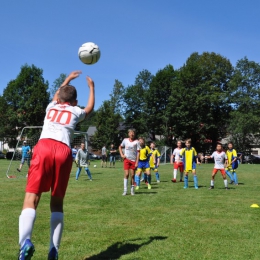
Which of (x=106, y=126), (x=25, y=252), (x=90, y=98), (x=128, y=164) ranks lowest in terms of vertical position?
(x=25, y=252)

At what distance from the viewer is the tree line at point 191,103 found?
55469mm

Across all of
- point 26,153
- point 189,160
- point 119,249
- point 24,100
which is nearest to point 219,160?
point 189,160

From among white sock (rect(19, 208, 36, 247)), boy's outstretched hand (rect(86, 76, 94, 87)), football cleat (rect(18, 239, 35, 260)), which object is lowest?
football cleat (rect(18, 239, 35, 260))

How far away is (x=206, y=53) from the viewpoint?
62250 millimetres

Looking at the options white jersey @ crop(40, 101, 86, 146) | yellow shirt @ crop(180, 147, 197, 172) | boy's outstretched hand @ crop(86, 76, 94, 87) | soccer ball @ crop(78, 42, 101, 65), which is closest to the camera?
white jersey @ crop(40, 101, 86, 146)

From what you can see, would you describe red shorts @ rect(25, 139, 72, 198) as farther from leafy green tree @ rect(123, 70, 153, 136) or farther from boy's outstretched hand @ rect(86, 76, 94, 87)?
leafy green tree @ rect(123, 70, 153, 136)

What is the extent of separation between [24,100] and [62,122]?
5546cm

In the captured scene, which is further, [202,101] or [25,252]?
[202,101]

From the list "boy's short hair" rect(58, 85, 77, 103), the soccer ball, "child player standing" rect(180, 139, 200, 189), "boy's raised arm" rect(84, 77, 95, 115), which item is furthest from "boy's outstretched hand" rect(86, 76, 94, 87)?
"child player standing" rect(180, 139, 200, 189)

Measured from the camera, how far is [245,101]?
191 ft

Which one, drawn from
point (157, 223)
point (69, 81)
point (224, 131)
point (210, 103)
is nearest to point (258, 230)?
point (157, 223)

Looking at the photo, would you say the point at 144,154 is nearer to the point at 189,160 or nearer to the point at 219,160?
the point at 189,160

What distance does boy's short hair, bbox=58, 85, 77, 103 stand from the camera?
475 cm

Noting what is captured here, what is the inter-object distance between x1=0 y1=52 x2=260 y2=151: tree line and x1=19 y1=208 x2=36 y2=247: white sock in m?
51.0
